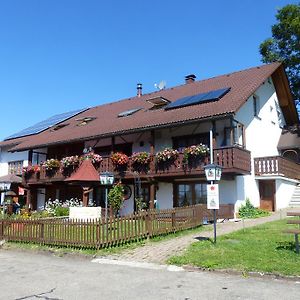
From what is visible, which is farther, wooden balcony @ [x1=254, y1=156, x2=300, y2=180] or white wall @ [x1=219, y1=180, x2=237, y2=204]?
wooden balcony @ [x1=254, y1=156, x2=300, y2=180]

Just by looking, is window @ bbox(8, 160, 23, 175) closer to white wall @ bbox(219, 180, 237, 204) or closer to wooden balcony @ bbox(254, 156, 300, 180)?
white wall @ bbox(219, 180, 237, 204)

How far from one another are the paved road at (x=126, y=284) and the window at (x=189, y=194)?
1000 cm

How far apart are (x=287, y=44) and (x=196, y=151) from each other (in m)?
17.2

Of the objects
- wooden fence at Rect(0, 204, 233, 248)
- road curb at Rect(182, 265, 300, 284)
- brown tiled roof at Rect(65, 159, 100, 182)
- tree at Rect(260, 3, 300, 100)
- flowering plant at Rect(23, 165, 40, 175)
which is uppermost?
tree at Rect(260, 3, 300, 100)

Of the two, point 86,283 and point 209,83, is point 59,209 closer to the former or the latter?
point 209,83

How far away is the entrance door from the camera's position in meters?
20.4

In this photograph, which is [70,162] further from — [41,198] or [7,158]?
[7,158]

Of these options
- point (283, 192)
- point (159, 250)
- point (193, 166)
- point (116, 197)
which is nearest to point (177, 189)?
point (193, 166)

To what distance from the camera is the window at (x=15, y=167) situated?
2919cm

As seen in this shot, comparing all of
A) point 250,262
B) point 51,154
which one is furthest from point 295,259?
point 51,154

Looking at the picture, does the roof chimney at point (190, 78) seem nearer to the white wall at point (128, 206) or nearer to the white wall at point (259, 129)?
the white wall at point (259, 129)

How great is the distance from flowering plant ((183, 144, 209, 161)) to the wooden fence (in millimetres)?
3251

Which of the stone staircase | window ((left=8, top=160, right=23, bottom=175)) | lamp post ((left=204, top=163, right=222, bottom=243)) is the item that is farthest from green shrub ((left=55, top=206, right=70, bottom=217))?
the stone staircase

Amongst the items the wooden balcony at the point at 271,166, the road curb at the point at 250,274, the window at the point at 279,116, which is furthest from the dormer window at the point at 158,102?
the road curb at the point at 250,274
